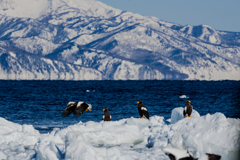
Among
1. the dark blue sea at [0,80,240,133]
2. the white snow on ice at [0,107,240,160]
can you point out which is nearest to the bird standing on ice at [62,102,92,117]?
the white snow on ice at [0,107,240,160]

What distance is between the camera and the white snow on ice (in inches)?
520

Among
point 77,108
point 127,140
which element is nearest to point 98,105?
point 77,108

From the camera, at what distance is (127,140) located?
19.6 metres

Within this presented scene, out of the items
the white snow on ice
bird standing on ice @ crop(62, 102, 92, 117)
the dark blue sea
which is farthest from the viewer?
the dark blue sea

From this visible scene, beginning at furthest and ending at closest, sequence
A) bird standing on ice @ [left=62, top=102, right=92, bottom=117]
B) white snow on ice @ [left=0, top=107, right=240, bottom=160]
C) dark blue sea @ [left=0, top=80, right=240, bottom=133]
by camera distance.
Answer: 1. dark blue sea @ [left=0, top=80, right=240, bottom=133]
2. bird standing on ice @ [left=62, top=102, right=92, bottom=117]
3. white snow on ice @ [left=0, top=107, right=240, bottom=160]

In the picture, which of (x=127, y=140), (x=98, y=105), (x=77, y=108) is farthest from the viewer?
(x=98, y=105)

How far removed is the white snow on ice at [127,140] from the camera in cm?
1322

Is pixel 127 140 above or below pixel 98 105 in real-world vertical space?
above

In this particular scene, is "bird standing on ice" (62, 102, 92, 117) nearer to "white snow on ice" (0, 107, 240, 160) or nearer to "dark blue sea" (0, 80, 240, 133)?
"white snow on ice" (0, 107, 240, 160)

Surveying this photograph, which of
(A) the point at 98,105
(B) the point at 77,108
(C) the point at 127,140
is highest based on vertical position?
(B) the point at 77,108

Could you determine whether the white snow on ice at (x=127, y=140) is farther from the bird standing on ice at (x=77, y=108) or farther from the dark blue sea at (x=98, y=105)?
the dark blue sea at (x=98, y=105)

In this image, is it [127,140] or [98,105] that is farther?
[98,105]

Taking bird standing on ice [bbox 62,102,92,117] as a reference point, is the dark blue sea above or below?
below

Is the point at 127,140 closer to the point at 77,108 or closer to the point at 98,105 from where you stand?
the point at 77,108
